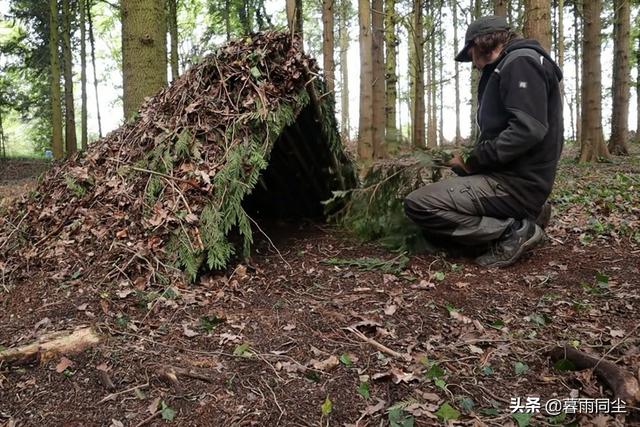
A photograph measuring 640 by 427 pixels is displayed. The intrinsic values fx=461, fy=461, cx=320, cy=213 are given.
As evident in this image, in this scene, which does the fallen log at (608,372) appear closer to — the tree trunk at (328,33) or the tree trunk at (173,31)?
the tree trunk at (328,33)

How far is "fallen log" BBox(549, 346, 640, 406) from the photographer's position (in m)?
1.99

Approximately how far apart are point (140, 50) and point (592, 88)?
8840 millimetres

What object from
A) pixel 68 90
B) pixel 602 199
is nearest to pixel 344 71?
pixel 68 90

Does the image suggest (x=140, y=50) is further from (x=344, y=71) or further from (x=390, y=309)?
(x=344, y=71)

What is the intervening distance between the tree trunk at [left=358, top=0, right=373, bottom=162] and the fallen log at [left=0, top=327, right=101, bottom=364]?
719cm

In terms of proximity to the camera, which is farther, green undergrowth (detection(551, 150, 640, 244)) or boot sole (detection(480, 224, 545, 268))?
green undergrowth (detection(551, 150, 640, 244))

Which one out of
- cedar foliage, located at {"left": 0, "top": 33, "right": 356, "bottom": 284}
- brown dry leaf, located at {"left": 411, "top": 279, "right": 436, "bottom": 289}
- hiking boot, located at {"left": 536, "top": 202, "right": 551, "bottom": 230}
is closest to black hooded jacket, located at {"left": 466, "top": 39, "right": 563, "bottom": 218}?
hiking boot, located at {"left": 536, "top": 202, "right": 551, "bottom": 230}

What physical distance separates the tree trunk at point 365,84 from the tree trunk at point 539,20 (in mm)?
3541

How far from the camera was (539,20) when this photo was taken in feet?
20.0

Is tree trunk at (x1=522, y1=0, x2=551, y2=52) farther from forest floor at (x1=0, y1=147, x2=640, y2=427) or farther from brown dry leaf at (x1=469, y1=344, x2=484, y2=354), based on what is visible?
brown dry leaf at (x1=469, y1=344, x2=484, y2=354)

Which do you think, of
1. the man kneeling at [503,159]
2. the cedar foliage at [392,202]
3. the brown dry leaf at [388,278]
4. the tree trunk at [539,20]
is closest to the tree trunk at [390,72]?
the tree trunk at [539,20]

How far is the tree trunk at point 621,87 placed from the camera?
37.0 ft

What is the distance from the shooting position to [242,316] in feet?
9.92

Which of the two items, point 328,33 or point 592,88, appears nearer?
point 592,88
